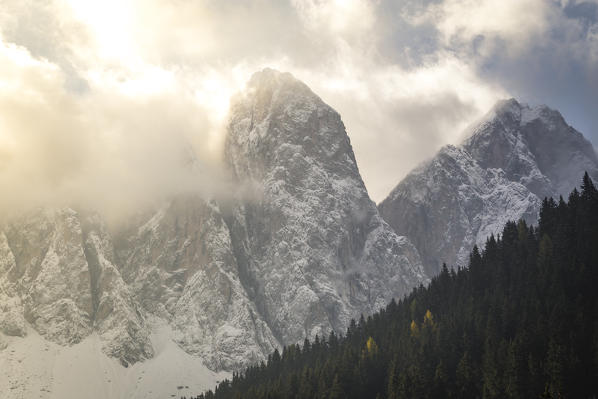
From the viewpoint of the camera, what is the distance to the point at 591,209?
145m

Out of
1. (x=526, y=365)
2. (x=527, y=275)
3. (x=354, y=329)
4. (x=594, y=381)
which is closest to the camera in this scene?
A: (x=594, y=381)

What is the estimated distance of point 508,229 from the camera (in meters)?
166

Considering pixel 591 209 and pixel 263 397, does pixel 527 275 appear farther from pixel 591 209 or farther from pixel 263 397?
pixel 263 397

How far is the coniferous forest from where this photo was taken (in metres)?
109

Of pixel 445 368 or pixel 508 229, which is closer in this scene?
pixel 445 368

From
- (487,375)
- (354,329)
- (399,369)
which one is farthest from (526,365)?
(354,329)

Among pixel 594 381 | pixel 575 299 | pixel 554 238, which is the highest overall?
pixel 554 238

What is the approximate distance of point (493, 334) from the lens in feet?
413

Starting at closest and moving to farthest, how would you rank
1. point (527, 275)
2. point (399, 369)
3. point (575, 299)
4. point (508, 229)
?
point (575, 299)
point (399, 369)
point (527, 275)
point (508, 229)

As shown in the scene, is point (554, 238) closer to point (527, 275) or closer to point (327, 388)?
point (527, 275)

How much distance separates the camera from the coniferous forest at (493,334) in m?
109

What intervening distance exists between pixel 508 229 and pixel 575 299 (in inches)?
1766

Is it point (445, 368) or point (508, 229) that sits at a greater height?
point (508, 229)

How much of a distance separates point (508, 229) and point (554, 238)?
21.1m
